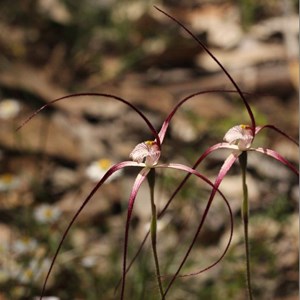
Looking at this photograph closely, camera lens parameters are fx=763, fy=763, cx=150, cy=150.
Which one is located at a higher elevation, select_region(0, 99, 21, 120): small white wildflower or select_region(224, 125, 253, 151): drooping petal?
select_region(0, 99, 21, 120): small white wildflower

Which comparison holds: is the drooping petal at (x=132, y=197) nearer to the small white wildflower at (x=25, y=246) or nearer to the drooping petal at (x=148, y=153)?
the drooping petal at (x=148, y=153)

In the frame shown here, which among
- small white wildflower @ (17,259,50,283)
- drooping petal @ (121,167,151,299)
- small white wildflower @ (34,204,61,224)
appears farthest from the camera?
small white wildflower @ (34,204,61,224)

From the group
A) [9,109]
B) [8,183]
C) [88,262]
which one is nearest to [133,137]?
[9,109]

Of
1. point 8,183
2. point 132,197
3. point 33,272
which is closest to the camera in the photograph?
point 132,197

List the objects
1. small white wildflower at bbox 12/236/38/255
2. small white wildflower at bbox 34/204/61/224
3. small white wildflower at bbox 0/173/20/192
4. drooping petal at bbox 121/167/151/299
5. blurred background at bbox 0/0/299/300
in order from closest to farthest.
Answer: drooping petal at bbox 121/167/151/299, small white wildflower at bbox 12/236/38/255, blurred background at bbox 0/0/299/300, small white wildflower at bbox 34/204/61/224, small white wildflower at bbox 0/173/20/192

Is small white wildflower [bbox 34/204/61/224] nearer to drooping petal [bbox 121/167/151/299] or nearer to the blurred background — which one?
the blurred background

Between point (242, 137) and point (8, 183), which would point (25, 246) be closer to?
point (8, 183)

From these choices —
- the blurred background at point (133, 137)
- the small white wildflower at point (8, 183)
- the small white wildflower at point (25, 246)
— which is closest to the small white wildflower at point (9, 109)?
the blurred background at point (133, 137)

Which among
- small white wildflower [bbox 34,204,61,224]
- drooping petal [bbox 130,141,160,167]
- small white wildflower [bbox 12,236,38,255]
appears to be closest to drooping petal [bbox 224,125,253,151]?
drooping petal [bbox 130,141,160,167]
